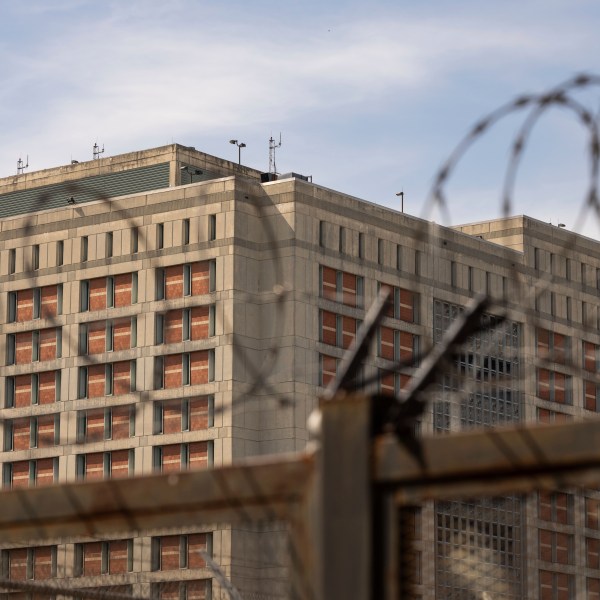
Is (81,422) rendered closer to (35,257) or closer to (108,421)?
(108,421)

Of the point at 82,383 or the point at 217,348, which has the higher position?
the point at 217,348

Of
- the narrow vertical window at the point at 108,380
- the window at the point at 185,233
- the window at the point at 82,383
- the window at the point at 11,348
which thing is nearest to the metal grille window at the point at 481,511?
the window at the point at 185,233

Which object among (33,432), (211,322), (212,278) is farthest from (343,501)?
(33,432)

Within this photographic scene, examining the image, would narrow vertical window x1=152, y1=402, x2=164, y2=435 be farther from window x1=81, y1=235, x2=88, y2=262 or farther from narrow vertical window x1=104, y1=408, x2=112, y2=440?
window x1=81, y1=235, x2=88, y2=262

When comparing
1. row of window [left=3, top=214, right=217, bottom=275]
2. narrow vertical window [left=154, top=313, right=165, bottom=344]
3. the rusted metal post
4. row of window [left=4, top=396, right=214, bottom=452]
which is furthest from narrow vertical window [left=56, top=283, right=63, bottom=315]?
the rusted metal post

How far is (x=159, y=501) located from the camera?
8.28 m

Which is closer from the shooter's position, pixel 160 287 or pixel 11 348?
pixel 160 287

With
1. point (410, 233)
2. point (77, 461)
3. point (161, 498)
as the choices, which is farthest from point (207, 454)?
point (161, 498)

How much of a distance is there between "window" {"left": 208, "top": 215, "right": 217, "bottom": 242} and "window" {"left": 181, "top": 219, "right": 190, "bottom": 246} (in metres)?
1.03

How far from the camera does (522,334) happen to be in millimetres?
105125

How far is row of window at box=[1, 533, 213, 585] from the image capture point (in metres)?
94.2

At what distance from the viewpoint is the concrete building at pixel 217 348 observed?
93.8m

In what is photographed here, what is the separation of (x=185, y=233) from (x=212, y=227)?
4.66 feet

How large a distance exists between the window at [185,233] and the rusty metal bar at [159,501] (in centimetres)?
8697
